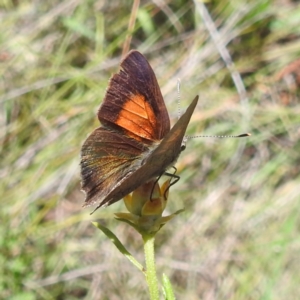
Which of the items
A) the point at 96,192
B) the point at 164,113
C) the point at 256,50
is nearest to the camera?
the point at 96,192

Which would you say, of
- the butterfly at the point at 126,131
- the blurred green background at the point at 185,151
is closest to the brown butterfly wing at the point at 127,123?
the butterfly at the point at 126,131

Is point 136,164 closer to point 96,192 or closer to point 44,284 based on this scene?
point 96,192

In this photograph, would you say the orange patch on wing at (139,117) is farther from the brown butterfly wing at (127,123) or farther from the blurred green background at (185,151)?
the blurred green background at (185,151)

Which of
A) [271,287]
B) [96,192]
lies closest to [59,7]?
[271,287]

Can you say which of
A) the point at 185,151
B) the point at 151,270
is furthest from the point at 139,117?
the point at 185,151

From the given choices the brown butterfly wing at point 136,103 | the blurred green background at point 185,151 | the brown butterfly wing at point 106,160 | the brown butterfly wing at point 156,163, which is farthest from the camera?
the blurred green background at point 185,151

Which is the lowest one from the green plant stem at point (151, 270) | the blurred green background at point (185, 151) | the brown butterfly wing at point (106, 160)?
the blurred green background at point (185, 151)

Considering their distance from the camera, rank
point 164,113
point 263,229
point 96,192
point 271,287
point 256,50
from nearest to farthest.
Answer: point 96,192
point 164,113
point 271,287
point 263,229
point 256,50
